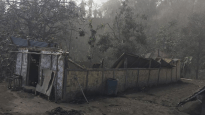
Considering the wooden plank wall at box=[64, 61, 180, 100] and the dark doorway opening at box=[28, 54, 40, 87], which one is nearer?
the wooden plank wall at box=[64, 61, 180, 100]

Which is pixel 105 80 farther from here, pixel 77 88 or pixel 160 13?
pixel 160 13

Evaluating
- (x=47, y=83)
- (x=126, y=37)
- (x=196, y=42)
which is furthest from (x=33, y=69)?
(x=196, y=42)

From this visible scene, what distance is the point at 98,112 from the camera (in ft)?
24.0

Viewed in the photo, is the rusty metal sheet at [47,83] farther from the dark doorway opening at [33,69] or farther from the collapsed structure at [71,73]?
the dark doorway opening at [33,69]

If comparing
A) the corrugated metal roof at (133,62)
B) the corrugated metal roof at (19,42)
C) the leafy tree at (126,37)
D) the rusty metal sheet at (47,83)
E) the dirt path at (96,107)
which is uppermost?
the leafy tree at (126,37)

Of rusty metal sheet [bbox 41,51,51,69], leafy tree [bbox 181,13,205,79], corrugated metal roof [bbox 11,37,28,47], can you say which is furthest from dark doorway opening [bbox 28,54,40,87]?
leafy tree [bbox 181,13,205,79]

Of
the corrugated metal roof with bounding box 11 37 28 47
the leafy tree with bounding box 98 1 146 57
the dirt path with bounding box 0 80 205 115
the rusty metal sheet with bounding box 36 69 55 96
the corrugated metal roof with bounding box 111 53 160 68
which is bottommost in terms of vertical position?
the dirt path with bounding box 0 80 205 115

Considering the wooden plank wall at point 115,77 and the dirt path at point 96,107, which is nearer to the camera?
the dirt path at point 96,107

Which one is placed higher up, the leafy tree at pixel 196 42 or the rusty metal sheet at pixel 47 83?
the leafy tree at pixel 196 42

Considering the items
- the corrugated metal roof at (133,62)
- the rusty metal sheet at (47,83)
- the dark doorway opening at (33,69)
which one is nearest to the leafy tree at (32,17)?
the dark doorway opening at (33,69)

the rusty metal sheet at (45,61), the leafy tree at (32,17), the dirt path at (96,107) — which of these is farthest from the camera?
the leafy tree at (32,17)

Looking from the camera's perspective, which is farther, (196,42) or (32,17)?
(196,42)

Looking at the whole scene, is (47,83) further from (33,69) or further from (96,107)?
(33,69)

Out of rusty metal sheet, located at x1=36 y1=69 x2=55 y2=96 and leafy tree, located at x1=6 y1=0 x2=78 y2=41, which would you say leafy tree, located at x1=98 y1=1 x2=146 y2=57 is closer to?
leafy tree, located at x1=6 y1=0 x2=78 y2=41
